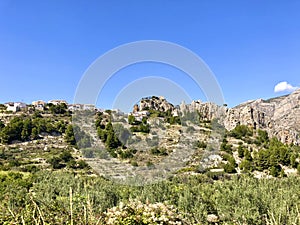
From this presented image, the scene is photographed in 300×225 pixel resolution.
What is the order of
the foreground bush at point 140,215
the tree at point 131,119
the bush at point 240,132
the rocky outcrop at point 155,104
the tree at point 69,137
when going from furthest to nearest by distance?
the rocky outcrop at point 155,104, the bush at point 240,132, the tree at point 131,119, the tree at point 69,137, the foreground bush at point 140,215

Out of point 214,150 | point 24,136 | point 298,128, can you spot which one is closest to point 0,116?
point 24,136

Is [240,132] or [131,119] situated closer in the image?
[131,119]

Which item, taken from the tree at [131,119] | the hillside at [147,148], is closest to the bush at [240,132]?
the hillside at [147,148]

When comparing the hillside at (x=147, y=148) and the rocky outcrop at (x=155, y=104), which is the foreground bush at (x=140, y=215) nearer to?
the hillside at (x=147, y=148)

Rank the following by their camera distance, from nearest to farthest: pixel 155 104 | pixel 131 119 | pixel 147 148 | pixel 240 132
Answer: pixel 147 148 → pixel 131 119 → pixel 240 132 → pixel 155 104

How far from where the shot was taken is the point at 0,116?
41.1 metres

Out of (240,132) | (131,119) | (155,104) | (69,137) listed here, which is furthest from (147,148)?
(240,132)

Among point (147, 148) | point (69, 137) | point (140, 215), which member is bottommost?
point (140, 215)

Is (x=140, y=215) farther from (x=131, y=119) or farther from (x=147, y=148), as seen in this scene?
(x=131, y=119)

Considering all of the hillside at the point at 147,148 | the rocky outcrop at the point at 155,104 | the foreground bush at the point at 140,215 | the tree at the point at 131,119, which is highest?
the rocky outcrop at the point at 155,104

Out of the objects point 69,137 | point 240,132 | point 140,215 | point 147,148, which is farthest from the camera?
point 240,132

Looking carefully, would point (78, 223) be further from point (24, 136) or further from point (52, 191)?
point (24, 136)

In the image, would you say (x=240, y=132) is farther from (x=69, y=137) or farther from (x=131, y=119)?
(x=69, y=137)

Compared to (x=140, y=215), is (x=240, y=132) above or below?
above
